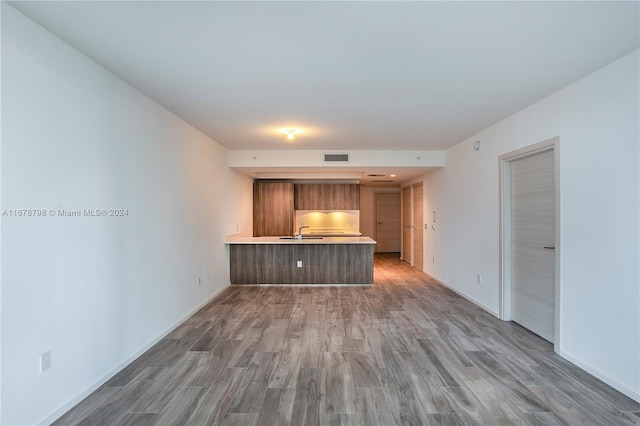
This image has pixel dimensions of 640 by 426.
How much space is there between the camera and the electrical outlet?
1.86m

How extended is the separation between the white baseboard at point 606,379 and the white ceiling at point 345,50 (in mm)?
2492

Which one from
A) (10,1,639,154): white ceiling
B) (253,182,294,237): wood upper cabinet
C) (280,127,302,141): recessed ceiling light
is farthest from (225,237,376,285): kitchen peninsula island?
(10,1,639,154): white ceiling

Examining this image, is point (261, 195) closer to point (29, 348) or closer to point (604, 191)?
point (29, 348)

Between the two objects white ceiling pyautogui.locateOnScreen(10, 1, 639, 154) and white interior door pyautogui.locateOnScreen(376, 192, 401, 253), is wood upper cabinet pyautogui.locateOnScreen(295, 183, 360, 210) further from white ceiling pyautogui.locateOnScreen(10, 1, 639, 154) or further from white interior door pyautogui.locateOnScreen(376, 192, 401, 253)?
white ceiling pyautogui.locateOnScreen(10, 1, 639, 154)

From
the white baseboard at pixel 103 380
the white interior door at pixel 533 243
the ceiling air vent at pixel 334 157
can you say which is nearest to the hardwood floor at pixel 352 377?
the white baseboard at pixel 103 380

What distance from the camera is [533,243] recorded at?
11.2ft

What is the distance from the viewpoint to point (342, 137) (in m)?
4.65

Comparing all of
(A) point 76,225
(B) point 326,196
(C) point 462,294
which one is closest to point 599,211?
(C) point 462,294

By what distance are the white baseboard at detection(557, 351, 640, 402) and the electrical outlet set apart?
405cm

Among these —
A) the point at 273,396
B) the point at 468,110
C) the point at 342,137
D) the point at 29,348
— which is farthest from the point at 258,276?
the point at 468,110

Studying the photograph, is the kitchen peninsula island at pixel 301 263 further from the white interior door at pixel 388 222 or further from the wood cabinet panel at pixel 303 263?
the white interior door at pixel 388 222

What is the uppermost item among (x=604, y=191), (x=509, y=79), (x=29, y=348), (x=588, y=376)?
(x=509, y=79)

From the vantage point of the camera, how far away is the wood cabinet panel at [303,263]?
5.70 m

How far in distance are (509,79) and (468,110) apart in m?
0.81
